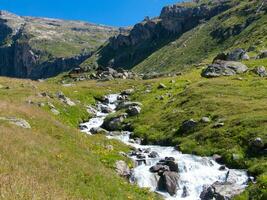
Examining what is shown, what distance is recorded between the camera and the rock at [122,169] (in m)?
34.1

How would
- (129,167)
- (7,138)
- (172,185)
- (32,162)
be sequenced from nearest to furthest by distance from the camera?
(32,162) → (7,138) → (172,185) → (129,167)

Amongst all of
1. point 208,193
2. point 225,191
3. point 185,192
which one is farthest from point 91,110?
point 225,191

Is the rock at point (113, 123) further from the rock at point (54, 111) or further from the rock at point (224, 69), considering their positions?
the rock at point (224, 69)

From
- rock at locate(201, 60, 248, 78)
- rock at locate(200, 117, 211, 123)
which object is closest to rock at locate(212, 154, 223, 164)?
rock at locate(200, 117, 211, 123)

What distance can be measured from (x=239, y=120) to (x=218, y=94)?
16.0m

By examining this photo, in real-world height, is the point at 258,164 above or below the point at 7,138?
below

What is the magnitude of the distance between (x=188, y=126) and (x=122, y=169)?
15.2 metres

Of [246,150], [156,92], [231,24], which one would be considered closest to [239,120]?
[246,150]

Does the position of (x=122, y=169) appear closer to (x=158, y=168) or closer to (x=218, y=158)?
(x=158, y=168)

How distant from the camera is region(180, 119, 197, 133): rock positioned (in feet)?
157

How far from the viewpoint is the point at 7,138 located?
27.9 meters

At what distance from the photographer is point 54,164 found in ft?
85.8

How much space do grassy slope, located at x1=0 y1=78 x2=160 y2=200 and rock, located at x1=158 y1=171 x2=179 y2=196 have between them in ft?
11.9

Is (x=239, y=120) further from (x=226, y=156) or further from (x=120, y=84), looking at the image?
(x=120, y=84)
